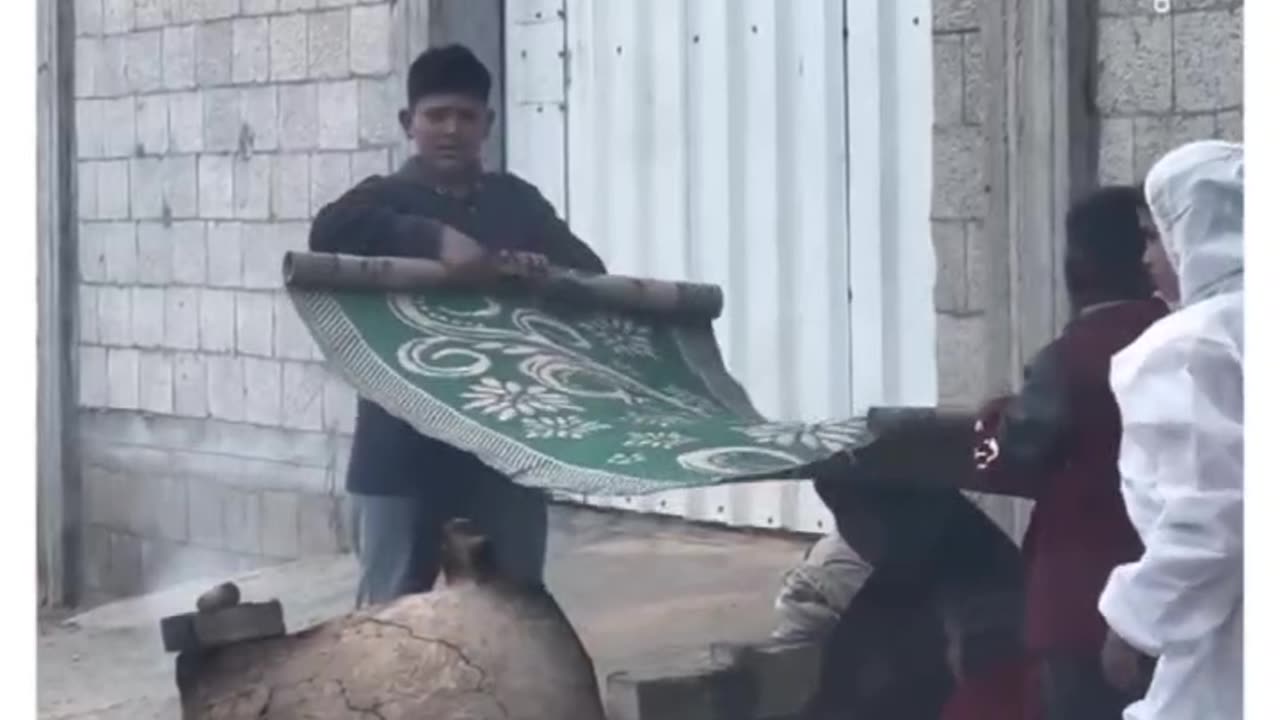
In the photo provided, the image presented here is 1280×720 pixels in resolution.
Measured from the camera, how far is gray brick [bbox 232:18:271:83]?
3.49 metres

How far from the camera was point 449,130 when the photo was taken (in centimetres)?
330

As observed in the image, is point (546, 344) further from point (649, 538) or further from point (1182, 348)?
point (1182, 348)

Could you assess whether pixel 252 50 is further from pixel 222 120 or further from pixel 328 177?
pixel 328 177

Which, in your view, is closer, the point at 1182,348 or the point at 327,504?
the point at 1182,348

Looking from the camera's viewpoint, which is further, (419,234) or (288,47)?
(288,47)

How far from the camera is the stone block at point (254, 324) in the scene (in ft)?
11.3

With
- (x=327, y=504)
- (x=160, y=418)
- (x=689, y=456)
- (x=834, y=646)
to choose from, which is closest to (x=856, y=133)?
(x=689, y=456)

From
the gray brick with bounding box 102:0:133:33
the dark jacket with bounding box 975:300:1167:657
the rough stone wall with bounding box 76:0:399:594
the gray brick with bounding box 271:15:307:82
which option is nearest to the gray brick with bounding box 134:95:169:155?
the rough stone wall with bounding box 76:0:399:594

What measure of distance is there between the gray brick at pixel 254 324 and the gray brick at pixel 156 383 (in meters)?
0.19

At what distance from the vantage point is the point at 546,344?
3.24m

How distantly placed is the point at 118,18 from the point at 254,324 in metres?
0.56

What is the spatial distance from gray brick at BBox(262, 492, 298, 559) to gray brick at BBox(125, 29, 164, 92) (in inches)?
26.5

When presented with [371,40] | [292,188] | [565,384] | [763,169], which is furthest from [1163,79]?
[292,188]
